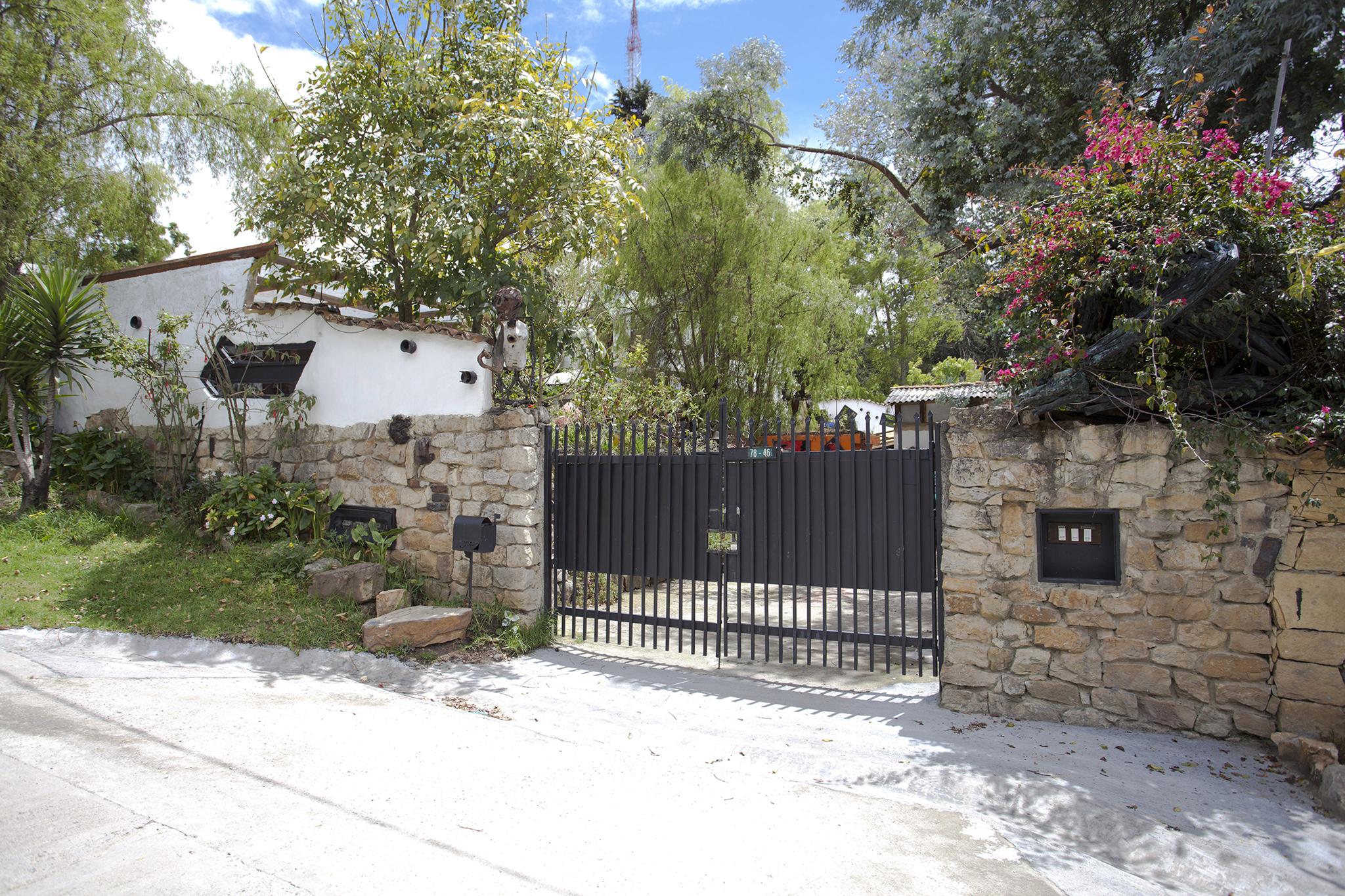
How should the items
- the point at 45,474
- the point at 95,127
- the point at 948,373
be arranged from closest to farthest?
the point at 45,474 → the point at 95,127 → the point at 948,373

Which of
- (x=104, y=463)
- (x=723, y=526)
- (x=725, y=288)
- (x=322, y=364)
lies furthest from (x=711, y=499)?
(x=725, y=288)

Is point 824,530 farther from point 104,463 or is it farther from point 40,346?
point 40,346

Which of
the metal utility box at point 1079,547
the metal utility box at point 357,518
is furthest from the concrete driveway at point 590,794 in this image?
the metal utility box at point 357,518

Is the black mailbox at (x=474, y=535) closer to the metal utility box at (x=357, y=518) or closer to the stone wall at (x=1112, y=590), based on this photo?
the metal utility box at (x=357, y=518)

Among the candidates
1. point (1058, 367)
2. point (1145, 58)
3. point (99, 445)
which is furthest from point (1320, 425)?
point (99, 445)

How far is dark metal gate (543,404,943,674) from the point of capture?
5.09 meters

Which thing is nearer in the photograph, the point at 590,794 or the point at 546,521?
the point at 590,794

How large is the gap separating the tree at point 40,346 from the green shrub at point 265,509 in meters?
2.20

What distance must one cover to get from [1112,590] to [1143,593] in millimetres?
161

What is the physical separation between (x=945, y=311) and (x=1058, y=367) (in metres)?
→ 6.46

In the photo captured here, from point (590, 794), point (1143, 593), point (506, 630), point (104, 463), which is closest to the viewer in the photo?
point (590, 794)

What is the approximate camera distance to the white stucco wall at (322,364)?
6703 millimetres

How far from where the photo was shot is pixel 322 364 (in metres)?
7.57

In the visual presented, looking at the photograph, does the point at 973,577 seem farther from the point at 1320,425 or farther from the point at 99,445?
the point at 99,445
